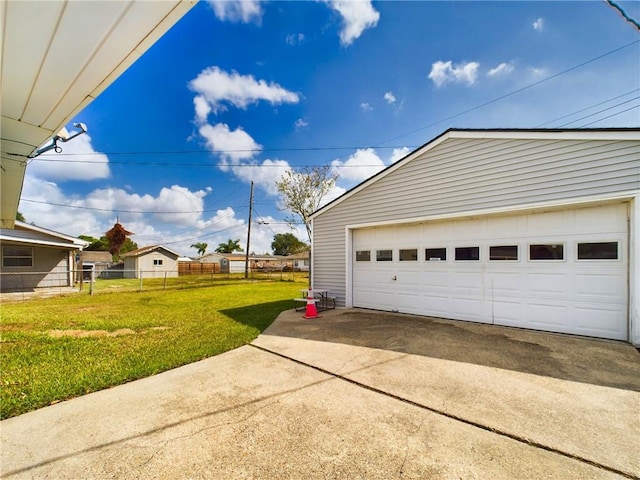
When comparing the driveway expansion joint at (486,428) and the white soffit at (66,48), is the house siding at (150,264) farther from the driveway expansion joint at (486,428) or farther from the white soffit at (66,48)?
the white soffit at (66,48)

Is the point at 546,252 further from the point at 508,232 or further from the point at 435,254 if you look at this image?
the point at 435,254

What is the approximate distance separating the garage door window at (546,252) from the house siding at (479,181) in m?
0.91

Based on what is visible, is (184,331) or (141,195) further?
(141,195)

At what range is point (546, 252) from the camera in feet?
18.6

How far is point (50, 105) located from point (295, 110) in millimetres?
13269

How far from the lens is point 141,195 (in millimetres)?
29969

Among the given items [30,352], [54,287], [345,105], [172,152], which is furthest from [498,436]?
[54,287]

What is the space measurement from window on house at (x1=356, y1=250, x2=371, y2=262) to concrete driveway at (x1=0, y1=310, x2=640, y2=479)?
4.17m

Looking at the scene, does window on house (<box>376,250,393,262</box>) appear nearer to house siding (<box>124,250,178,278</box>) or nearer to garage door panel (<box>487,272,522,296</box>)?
garage door panel (<box>487,272,522,296</box>)

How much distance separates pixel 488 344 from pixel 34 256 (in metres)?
21.9

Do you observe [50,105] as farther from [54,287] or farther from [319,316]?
[54,287]

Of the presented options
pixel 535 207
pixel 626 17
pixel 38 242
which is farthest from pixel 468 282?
pixel 38 242

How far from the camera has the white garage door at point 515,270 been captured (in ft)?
16.7

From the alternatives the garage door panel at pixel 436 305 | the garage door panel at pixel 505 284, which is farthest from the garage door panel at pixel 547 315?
the garage door panel at pixel 436 305
